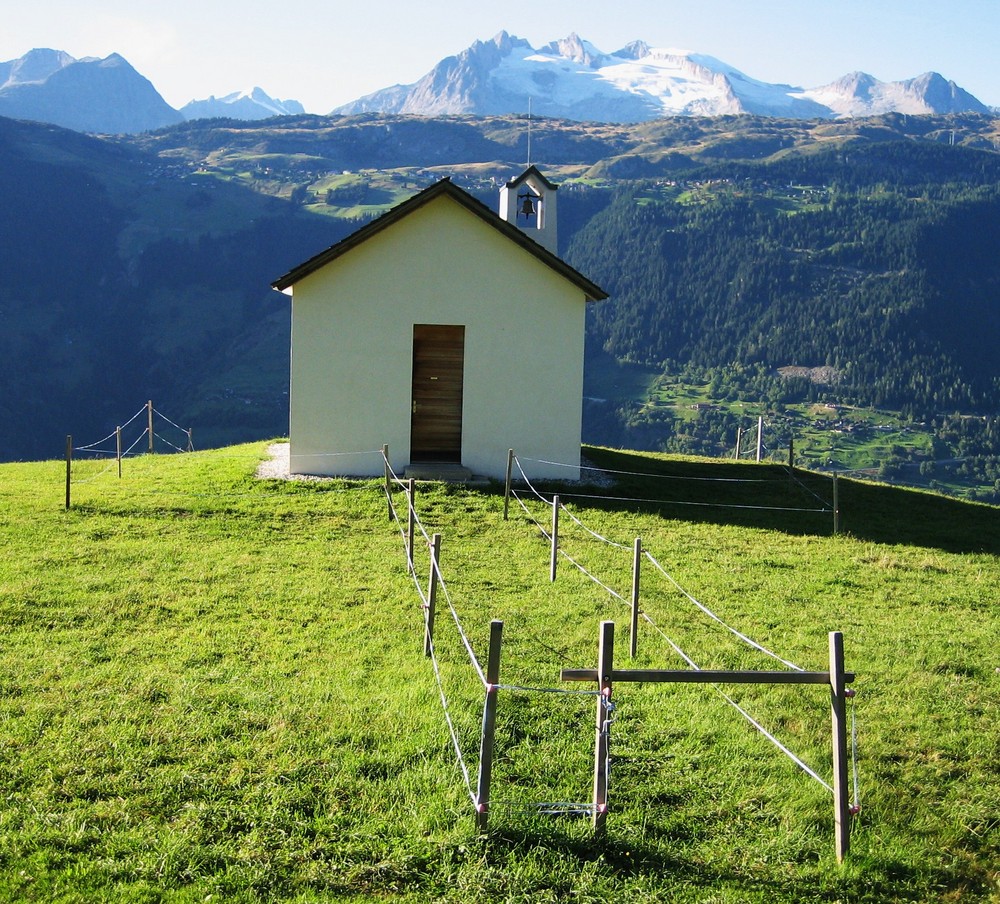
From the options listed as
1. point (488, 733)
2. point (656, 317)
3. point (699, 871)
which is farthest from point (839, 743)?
point (656, 317)

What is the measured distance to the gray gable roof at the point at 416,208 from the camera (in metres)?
20.6

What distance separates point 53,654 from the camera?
10.1 metres

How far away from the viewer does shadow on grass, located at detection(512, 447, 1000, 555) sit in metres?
19.2

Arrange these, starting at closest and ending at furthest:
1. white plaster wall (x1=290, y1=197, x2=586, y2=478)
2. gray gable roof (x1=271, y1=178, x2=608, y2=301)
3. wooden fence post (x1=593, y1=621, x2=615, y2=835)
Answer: wooden fence post (x1=593, y1=621, x2=615, y2=835) < gray gable roof (x1=271, y1=178, x2=608, y2=301) < white plaster wall (x1=290, y1=197, x2=586, y2=478)

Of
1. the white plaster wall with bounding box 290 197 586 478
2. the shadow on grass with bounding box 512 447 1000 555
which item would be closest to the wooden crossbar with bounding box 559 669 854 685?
the shadow on grass with bounding box 512 447 1000 555

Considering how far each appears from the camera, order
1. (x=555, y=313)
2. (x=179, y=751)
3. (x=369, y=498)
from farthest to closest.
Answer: (x=555, y=313) → (x=369, y=498) → (x=179, y=751)

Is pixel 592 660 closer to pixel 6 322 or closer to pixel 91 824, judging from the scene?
pixel 91 824

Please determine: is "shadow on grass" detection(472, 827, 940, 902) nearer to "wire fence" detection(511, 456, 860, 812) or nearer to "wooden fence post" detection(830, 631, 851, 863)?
"wooden fence post" detection(830, 631, 851, 863)

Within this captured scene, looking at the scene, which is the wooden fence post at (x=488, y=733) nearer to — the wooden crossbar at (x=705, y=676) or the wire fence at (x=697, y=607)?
the wooden crossbar at (x=705, y=676)

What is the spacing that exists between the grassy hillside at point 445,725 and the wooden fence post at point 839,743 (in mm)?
188

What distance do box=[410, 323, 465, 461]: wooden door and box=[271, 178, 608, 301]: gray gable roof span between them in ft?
7.46

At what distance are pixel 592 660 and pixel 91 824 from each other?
16.8 feet

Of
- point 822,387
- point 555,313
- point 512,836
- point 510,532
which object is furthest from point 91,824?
point 822,387

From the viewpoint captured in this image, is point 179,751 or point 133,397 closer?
point 179,751
